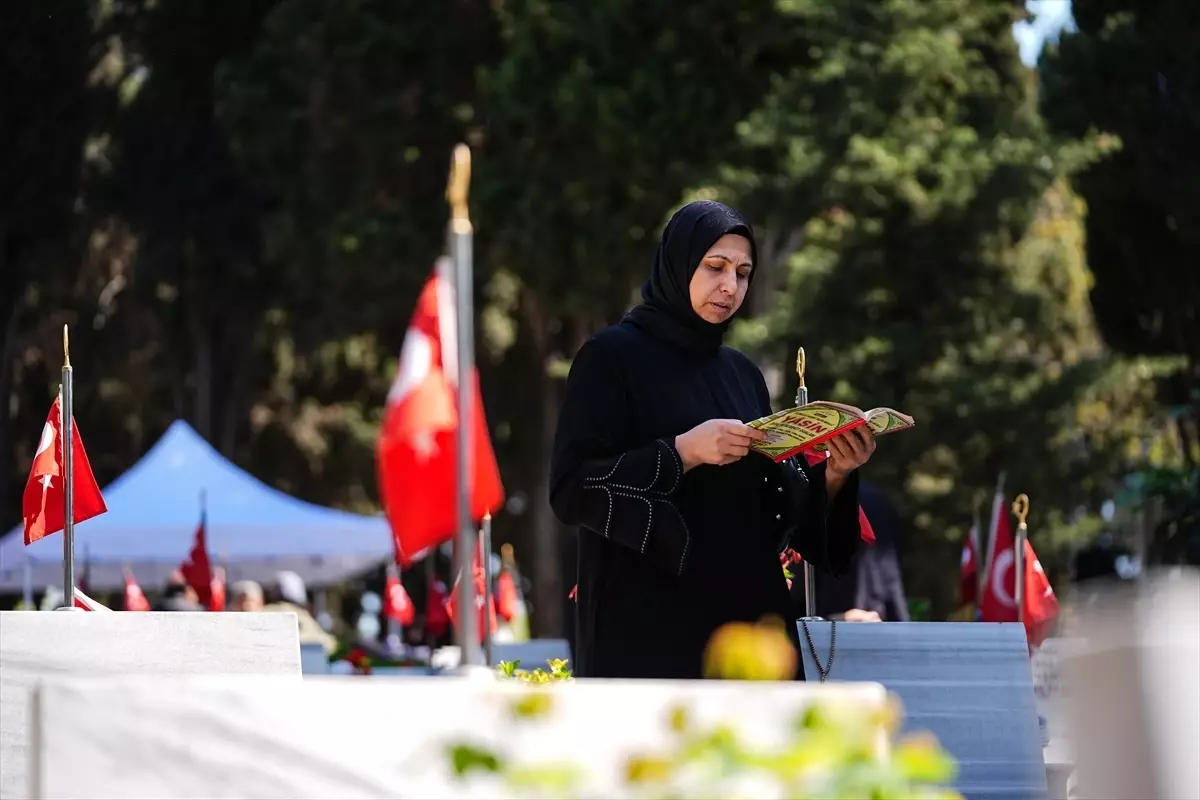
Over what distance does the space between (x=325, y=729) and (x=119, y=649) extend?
1.20 meters

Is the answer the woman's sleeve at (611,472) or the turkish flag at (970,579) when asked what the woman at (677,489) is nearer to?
the woman's sleeve at (611,472)

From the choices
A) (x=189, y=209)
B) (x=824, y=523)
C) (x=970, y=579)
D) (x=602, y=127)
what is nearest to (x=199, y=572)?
(x=970, y=579)

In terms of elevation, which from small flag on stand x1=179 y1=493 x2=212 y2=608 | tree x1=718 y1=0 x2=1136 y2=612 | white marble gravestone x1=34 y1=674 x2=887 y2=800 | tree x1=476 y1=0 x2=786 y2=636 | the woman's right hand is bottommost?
white marble gravestone x1=34 y1=674 x2=887 y2=800

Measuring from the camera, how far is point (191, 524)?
17188 millimetres

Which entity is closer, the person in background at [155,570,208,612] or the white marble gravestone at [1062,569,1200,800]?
the white marble gravestone at [1062,569,1200,800]

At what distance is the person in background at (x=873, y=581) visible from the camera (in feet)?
25.8

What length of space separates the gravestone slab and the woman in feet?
0.63

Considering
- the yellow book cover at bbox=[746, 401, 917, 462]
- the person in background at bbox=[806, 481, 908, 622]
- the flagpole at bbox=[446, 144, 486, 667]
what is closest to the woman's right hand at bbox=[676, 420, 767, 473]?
the yellow book cover at bbox=[746, 401, 917, 462]

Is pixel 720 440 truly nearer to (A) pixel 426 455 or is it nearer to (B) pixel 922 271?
(A) pixel 426 455

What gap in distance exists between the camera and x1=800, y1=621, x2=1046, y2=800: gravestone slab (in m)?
4.52

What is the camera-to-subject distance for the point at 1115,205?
18469 mm

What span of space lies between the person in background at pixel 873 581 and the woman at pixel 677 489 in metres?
3.13

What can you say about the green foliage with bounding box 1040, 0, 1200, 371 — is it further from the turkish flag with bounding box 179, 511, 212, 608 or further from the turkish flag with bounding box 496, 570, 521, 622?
the turkish flag with bounding box 179, 511, 212, 608

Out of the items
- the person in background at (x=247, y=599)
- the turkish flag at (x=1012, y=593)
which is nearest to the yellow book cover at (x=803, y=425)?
the turkish flag at (x=1012, y=593)
